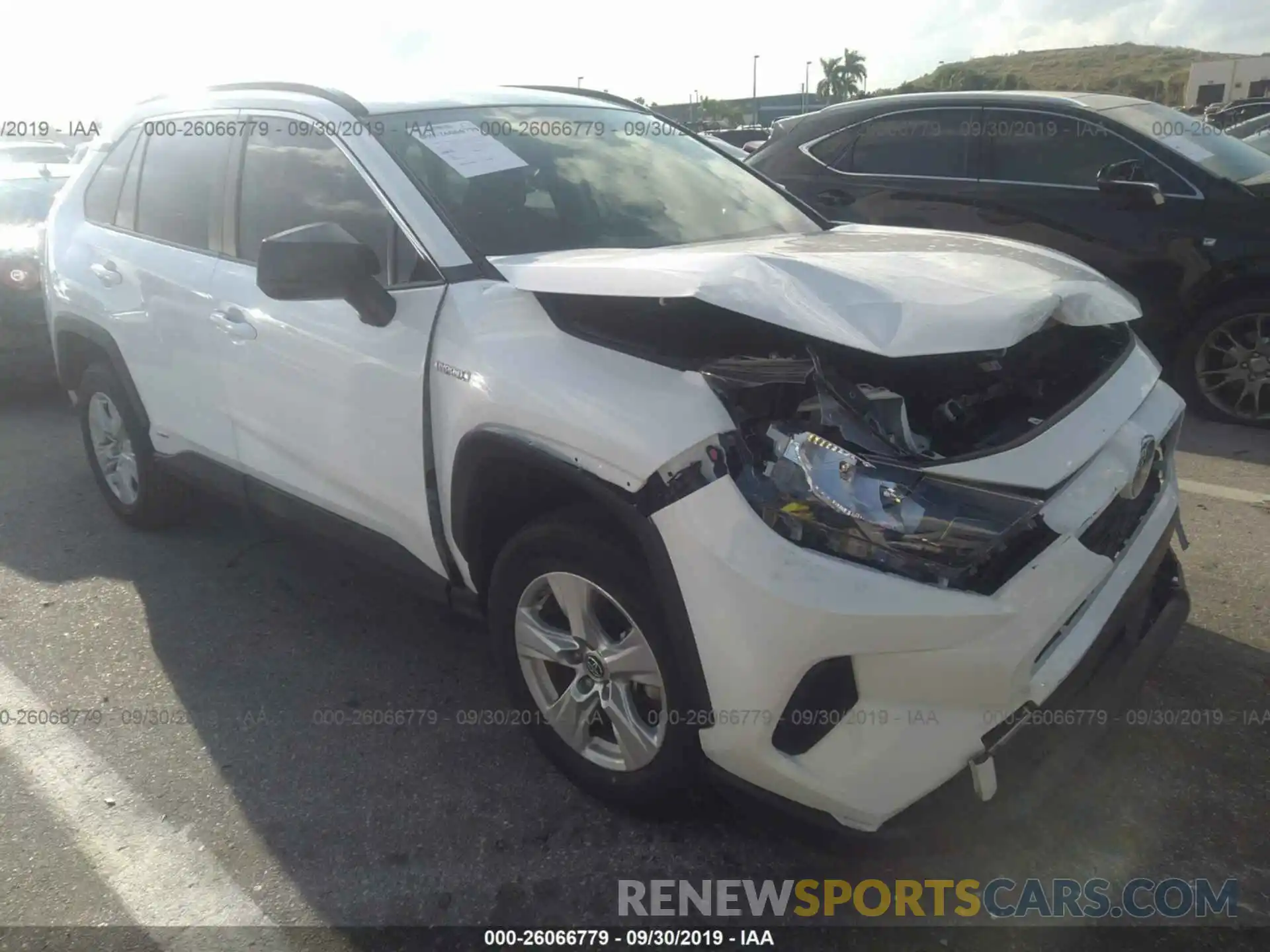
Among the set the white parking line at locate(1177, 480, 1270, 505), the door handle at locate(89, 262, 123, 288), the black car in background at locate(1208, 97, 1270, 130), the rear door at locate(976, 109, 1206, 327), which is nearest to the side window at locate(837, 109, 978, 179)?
the rear door at locate(976, 109, 1206, 327)

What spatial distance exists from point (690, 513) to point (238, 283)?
2.08m

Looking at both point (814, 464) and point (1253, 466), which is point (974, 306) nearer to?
point (814, 464)

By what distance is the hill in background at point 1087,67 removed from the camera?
251 ft

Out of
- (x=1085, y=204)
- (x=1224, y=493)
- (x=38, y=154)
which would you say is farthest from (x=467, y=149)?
(x=38, y=154)

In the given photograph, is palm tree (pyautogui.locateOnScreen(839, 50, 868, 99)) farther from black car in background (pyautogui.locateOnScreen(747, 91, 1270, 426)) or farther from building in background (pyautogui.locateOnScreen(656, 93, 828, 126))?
black car in background (pyautogui.locateOnScreen(747, 91, 1270, 426))

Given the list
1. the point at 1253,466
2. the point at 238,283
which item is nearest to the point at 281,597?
the point at 238,283

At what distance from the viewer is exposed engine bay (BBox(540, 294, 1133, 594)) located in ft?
6.28

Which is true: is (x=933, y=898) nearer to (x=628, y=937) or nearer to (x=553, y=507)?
(x=628, y=937)

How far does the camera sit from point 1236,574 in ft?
12.3

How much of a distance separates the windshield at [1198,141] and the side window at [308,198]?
4588mm

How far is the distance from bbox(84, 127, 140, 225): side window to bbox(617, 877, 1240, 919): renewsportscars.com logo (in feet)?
11.8

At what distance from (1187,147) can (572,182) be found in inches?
167

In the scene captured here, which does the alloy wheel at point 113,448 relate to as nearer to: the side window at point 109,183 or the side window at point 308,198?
the side window at point 109,183

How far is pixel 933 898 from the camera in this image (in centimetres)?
235
